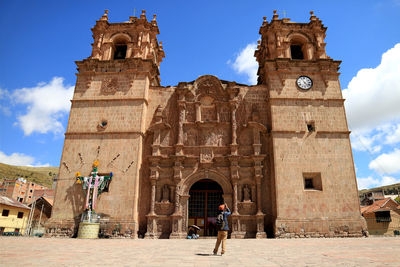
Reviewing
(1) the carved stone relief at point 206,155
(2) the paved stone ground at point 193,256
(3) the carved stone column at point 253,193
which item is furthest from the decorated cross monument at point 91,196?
(3) the carved stone column at point 253,193

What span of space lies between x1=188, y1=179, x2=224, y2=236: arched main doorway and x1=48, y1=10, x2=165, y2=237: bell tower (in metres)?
3.80

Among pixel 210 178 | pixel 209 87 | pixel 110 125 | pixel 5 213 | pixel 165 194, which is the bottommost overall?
pixel 5 213

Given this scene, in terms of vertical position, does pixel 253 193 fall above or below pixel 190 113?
below

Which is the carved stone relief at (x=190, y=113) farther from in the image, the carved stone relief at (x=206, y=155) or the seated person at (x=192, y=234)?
the seated person at (x=192, y=234)

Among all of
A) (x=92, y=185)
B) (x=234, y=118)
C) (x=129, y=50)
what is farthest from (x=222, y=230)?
(x=129, y=50)

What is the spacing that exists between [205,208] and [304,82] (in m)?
11.6

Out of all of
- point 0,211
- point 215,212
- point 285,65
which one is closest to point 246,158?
point 215,212

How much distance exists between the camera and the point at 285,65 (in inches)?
789

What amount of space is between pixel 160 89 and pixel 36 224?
2346 cm

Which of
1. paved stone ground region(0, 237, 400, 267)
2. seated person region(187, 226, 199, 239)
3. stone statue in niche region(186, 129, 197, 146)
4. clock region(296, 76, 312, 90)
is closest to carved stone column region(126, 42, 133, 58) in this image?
stone statue in niche region(186, 129, 197, 146)

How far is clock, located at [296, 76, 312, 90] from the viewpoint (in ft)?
64.6

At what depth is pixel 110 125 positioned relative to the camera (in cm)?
1875

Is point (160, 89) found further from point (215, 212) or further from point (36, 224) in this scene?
point (36, 224)

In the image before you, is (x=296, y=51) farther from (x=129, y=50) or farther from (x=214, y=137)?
(x=129, y=50)
